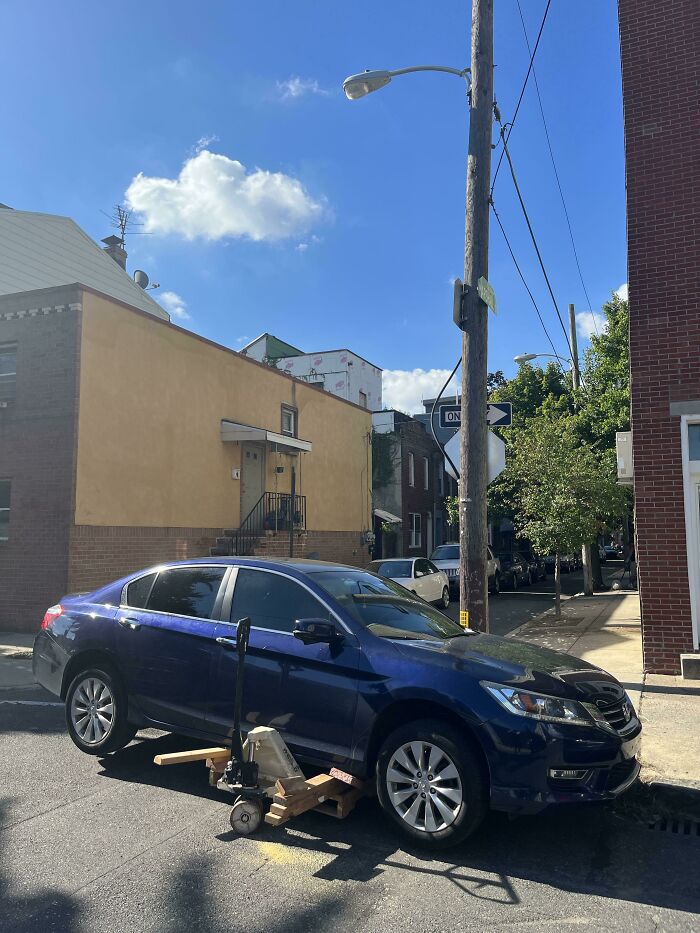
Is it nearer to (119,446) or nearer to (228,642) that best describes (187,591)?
(228,642)

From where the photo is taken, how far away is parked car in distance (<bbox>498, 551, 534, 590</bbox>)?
938 inches

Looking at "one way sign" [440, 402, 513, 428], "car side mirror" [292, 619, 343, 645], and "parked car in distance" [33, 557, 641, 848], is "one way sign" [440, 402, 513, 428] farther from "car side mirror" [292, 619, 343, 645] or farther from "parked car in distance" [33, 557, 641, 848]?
"car side mirror" [292, 619, 343, 645]

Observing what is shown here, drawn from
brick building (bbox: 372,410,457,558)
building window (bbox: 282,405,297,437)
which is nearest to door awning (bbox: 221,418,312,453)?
building window (bbox: 282,405,297,437)

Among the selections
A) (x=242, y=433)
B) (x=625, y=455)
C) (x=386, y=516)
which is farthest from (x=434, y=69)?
(x=386, y=516)

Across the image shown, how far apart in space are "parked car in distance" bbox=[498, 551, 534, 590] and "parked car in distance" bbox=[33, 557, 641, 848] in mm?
18631

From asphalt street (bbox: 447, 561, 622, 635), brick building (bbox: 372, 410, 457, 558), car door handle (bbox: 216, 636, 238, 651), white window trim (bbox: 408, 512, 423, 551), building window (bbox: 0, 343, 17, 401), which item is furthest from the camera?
white window trim (bbox: 408, 512, 423, 551)

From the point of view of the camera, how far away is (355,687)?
4512 millimetres

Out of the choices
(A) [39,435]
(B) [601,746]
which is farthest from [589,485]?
(B) [601,746]

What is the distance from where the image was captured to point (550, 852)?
13.8ft

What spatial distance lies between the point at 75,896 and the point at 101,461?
10970mm

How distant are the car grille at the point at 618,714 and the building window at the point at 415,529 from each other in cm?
2611

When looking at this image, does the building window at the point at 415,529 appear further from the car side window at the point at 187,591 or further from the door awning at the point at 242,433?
the car side window at the point at 187,591

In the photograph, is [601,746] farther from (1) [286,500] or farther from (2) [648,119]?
(1) [286,500]

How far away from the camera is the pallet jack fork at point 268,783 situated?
432cm
